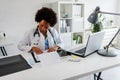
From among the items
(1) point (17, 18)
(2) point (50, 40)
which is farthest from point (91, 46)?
(1) point (17, 18)

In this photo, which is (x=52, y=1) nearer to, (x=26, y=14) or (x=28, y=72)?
(x=26, y=14)

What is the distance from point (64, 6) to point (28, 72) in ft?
8.64

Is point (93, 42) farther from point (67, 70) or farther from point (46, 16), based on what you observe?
point (46, 16)

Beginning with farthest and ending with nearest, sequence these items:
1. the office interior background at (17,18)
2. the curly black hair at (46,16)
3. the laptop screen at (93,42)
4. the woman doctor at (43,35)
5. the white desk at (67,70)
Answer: the office interior background at (17,18)
the curly black hair at (46,16)
the woman doctor at (43,35)
the laptop screen at (93,42)
the white desk at (67,70)

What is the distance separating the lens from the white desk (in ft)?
4.10

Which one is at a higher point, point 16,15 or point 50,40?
point 16,15

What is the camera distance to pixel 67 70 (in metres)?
1.38

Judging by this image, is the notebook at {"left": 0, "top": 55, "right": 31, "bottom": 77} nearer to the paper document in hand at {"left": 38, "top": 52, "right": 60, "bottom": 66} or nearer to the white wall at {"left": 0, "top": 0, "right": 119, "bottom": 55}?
the paper document in hand at {"left": 38, "top": 52, "right": 60, "bottom": 66}

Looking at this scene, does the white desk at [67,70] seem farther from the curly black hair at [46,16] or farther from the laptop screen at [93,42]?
the curly black hair at [46,16]

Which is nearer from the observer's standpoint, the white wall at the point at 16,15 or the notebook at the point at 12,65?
the notebook at the point at 12,65

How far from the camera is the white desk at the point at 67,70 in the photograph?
125cm

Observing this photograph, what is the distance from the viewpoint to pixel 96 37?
5.70 feet

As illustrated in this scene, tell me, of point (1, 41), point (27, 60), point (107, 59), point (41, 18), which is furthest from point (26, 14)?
point (107, 59)

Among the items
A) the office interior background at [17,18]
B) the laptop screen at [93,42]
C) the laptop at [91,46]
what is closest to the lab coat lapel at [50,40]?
the laptop at [91,46]
